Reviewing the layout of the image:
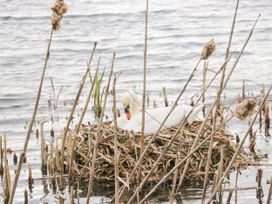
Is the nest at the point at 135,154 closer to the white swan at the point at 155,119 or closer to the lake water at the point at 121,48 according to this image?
the white swan at the point at 155,119

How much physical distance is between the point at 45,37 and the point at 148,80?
4.34m

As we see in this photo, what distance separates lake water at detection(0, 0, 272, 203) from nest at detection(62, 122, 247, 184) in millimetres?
387

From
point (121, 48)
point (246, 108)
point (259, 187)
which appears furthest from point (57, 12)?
point (121, 48)

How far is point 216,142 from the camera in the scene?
8992 millimetres

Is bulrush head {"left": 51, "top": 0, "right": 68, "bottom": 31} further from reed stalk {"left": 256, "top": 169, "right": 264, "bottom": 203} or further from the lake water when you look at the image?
the lake water

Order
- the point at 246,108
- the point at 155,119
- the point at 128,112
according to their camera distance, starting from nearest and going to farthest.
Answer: the point at 246,108 < the point at 155,119 < the point at 128,112

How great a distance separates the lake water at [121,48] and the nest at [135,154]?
1.27 feet

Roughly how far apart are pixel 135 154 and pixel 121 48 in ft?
28.4

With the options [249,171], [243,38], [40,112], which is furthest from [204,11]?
[249,171]

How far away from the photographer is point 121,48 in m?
17.3

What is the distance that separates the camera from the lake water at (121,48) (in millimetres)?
13023

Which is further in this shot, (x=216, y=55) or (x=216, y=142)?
(x=216, y=55)

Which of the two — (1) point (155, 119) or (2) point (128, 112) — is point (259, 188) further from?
(2) point (128, 112)

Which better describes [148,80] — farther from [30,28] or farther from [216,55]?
[30,28]
